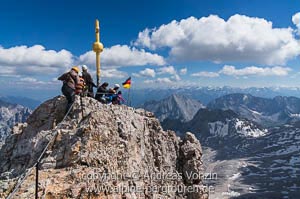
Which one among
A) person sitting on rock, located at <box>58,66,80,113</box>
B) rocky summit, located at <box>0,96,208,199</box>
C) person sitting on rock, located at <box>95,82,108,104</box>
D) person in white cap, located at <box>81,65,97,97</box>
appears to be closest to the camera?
rocky summit, located at <box>0,96,208,199</box>

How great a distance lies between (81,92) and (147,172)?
898 cm

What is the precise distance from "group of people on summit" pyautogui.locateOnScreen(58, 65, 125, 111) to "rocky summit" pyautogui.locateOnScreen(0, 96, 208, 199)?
43.7 inches

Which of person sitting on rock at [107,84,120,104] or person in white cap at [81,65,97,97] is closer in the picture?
person in white cap at [81,65,97,97]

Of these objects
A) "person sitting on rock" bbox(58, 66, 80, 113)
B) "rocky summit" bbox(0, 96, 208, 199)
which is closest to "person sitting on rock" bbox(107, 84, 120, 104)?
"rocky summit" bbox(0, 96, 208, 199)

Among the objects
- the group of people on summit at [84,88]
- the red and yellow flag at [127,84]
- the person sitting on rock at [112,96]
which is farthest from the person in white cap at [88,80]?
the red and yellow flag at [127,84]

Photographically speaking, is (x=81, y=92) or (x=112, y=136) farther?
(x=81, y=92)

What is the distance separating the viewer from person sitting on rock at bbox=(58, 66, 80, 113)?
984 inches

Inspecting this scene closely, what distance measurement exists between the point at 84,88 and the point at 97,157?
32.0ft

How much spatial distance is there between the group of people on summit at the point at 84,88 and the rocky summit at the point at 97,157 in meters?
1.11

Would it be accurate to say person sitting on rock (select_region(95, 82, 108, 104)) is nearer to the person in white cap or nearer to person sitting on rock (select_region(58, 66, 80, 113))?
the person in white cap

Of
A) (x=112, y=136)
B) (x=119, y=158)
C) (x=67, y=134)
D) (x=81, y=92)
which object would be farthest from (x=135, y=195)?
(x=81, y=92)

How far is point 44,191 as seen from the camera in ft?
49.8

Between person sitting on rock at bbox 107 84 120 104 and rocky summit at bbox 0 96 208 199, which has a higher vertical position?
person sitting on rock at bbox 107 84 120 104

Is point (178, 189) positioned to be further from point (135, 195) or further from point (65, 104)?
point (65, 104)
